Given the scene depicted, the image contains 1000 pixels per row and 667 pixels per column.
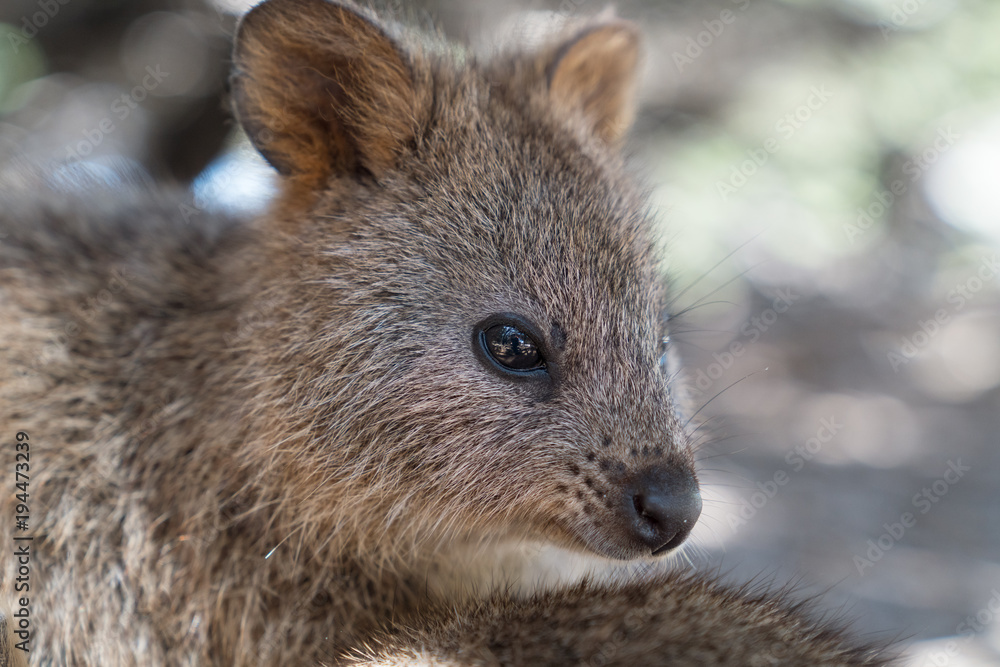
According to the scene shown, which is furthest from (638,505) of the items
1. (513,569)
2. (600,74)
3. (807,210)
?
(807,210)

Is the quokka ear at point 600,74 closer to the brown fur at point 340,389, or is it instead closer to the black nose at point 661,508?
the brown fur at point 340,389

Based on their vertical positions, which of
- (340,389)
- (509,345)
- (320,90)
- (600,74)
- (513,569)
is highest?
(320,90)

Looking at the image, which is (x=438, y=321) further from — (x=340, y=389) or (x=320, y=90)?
Result: (x=320, y=90)

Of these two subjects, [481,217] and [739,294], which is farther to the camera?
[739,294]

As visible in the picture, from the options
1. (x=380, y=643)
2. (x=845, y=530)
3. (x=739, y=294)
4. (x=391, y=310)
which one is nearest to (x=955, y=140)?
(x=739, y=294)

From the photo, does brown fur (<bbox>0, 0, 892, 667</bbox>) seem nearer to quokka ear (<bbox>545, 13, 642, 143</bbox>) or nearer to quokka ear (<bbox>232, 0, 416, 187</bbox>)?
quokka ear (<bbox>232, 0, 416, 187</bbox>)

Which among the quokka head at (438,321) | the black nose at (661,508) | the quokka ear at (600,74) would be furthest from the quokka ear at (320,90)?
the black nose at (661,508)

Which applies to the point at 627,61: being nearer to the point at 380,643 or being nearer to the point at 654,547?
the point at 654,547
